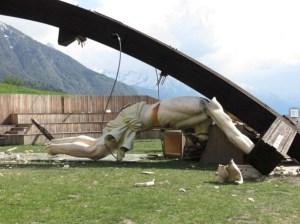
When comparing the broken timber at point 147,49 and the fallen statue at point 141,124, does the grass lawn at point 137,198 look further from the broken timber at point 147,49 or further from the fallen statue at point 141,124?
the broken timber at point 147,49

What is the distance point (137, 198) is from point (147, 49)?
22.5 ft

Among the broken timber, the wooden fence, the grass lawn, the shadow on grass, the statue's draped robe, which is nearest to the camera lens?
the grass lawn

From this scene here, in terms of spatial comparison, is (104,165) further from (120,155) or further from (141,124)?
(141,124)

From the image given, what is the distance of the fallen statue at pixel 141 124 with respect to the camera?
531 inches

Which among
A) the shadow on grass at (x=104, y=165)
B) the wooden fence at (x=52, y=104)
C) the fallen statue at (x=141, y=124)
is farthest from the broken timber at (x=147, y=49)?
the wooden fence at (x=52, y=104)

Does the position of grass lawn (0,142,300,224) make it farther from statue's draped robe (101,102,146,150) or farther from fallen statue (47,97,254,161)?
statue's draped robe (101,102,146,150)

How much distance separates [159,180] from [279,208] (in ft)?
9.27

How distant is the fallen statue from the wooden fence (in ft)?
56.8

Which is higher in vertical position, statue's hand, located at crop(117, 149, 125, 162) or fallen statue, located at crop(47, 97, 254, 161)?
fallen statue, located at crop(47, 97, 254, 161)

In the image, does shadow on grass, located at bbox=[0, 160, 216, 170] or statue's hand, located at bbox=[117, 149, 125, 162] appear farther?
statue's hand, located at bbox=[117, 149, 125, 162]

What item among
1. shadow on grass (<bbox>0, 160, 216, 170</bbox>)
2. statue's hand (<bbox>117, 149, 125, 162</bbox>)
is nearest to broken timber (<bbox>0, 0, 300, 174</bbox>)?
shadow on grass (<bbox>0, 160, 216, 170</bbox>)

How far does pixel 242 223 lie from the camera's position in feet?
21.6

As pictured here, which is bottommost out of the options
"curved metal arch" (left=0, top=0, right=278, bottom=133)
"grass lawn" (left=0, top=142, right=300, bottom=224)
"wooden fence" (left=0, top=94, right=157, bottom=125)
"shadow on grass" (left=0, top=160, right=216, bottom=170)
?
"wooden fence" (left=0, top=94, right=157, bottom=125)

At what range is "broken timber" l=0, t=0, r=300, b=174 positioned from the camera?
531 inches
